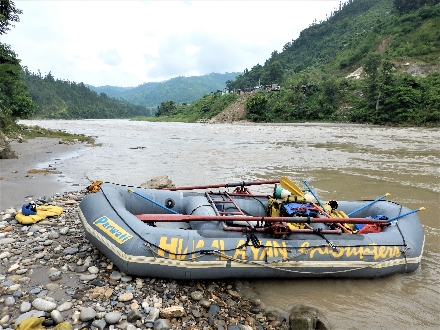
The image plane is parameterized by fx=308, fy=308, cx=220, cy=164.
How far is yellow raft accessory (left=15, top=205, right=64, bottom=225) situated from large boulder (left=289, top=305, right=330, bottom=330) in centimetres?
480

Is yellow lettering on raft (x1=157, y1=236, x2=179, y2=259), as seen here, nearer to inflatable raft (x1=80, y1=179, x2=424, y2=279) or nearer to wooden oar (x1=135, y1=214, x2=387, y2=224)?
inflatable raft (x1=80, y1=179, x2=424, y2=279)

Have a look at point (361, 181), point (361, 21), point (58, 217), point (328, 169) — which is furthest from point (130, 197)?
point (361, 21)

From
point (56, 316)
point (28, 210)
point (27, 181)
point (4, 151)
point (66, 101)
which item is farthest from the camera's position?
point (66, 101)

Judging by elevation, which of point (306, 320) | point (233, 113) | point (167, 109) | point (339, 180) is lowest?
point (306, 320)

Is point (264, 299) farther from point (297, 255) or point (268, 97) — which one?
point (268, 97)

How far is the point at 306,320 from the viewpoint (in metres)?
3.66

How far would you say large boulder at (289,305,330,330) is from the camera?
12.0 ft

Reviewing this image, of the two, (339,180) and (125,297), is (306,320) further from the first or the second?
(339,180)

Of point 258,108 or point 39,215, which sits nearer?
point 39,215

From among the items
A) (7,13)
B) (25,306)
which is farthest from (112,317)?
(7,13)

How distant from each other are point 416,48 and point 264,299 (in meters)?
71.2

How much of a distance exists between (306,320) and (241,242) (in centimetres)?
133

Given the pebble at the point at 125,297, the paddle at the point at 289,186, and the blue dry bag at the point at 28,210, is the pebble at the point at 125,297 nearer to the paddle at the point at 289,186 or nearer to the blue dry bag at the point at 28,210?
the blue dry bag at the point at 28,210

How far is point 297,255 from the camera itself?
4.61 meters
